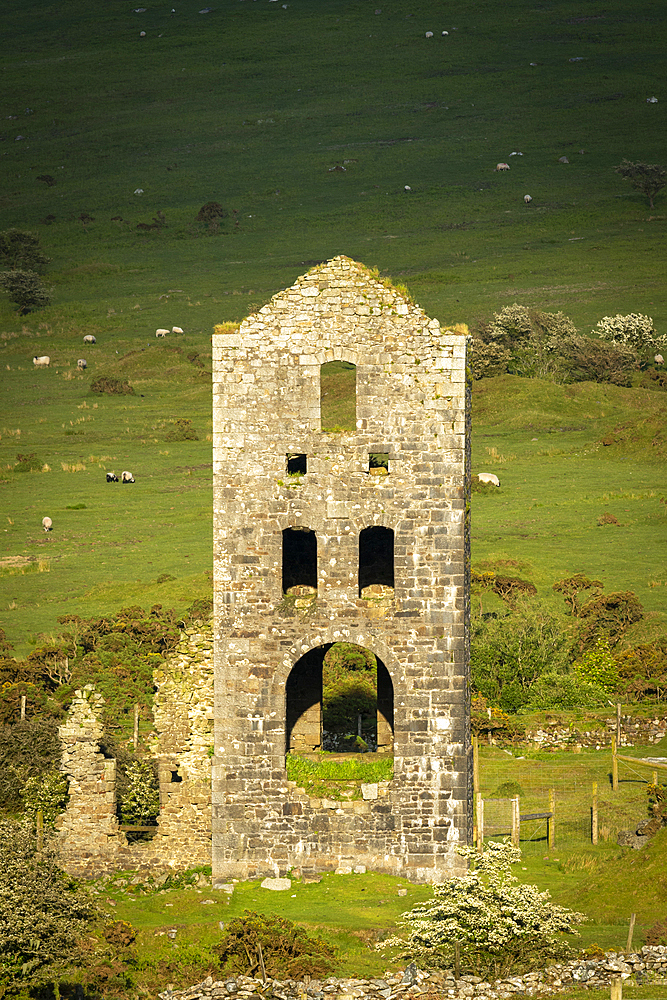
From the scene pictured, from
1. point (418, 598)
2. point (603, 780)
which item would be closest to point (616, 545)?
point (603, 780)

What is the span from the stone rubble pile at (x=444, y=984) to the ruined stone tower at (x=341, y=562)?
398 cm

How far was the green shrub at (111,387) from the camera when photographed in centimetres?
6800

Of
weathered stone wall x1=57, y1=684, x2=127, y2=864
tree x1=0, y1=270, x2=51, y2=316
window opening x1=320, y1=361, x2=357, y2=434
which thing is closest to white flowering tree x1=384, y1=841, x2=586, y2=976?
weathered stone wall x1=57, y1=684, x2=127, y2=864

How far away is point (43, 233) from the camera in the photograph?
106 m

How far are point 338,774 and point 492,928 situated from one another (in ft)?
16.1

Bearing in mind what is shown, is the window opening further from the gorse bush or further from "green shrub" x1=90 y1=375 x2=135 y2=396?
the gorse bush

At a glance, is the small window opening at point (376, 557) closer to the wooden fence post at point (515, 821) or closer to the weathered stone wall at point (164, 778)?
the weathered stone wall at point (164, 778)

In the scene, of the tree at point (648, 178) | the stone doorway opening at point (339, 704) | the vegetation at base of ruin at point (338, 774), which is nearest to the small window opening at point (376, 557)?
the stone doorway opening at point (339, 704)

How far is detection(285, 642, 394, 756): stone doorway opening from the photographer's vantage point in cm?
2556

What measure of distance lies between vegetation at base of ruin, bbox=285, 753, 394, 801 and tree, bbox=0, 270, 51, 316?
6933 centimetres

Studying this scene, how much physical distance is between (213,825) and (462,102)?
107 m

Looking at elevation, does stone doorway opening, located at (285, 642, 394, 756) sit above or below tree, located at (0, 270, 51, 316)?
below

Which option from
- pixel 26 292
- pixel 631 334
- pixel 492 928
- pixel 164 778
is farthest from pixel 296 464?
pixel 26 292

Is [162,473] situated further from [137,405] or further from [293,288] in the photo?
[293,288]
